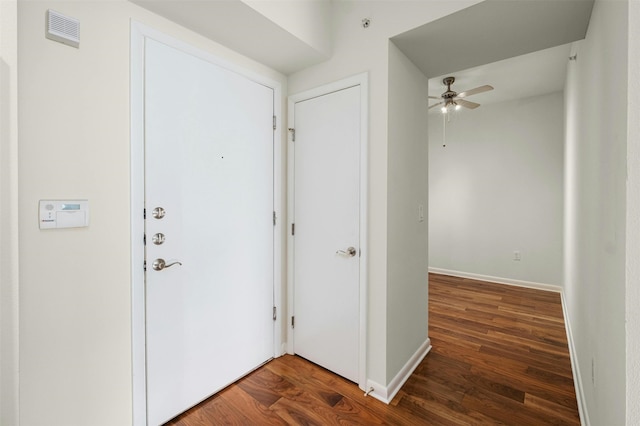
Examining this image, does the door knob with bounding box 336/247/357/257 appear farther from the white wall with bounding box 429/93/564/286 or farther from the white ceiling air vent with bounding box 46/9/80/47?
the white wall with bounding box 429/93/564/286

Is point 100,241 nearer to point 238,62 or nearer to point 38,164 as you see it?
point 38,164

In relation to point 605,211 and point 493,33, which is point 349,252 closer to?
point 605,211

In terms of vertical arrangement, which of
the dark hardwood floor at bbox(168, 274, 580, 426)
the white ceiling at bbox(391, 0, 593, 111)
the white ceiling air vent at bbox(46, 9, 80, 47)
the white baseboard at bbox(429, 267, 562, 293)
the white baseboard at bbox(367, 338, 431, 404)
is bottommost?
the dark hardwood floor at bbox(168, 274, 580, 426)

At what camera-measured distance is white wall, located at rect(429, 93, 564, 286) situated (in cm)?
393

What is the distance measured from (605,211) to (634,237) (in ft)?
2.71

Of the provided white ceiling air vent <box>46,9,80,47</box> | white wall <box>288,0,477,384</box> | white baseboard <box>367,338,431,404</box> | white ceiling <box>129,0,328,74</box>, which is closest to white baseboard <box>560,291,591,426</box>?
white baseboard <box>367,338,431,404</box>

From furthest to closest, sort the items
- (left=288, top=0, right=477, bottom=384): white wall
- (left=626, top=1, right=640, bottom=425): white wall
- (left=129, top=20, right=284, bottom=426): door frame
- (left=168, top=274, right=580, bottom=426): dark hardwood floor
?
(left=288, top=0, right=477, bottom=384): white wall, (left=168, top=274, right=580, bottom=426): dark hardwood floor, (left=129, top=20, right=284, bottom=426): door frame, (left=626, top=1, right=640, bottom=425): white wall

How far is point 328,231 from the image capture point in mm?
2096

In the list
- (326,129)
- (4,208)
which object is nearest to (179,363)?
(4,208)

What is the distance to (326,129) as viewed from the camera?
81.9 inches

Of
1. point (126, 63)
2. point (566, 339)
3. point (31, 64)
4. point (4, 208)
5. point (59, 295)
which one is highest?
point (126, 63)

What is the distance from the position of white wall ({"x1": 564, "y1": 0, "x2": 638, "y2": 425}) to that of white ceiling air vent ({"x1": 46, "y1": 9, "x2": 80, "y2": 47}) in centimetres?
194

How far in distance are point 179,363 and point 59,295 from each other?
2.49ft

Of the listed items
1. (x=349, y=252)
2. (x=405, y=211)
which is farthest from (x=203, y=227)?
(x=405, y=211)
